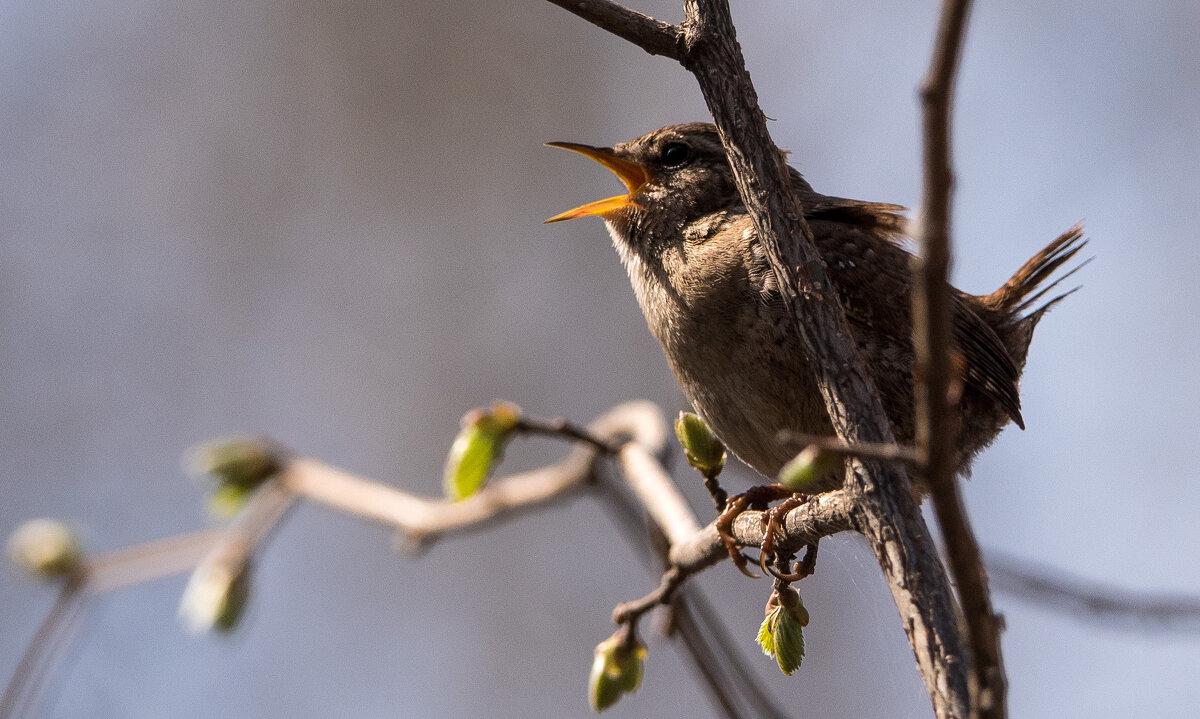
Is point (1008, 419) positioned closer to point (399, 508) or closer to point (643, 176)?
point (643, 176)

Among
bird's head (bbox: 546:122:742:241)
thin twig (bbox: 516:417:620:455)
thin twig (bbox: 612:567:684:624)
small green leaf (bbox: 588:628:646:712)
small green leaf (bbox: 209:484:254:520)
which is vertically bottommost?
small green leaf (bbox: 588:628:646:712)

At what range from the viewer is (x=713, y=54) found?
5.57ft

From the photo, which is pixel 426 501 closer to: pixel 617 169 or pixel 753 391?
pixel 753 391

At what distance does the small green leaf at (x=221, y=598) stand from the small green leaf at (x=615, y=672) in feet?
2.74

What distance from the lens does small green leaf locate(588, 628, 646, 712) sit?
230 cm

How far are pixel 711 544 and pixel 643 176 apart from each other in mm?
1760

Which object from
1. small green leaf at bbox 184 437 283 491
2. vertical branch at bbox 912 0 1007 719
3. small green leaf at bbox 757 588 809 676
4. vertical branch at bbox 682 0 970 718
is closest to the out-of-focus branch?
small green leaf at bbox 184 437 283 491

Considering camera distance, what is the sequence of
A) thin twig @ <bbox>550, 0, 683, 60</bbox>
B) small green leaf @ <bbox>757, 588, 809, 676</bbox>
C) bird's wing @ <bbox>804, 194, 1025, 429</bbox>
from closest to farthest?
thin twig @ <bbox>550, 0, 683, 60</bbox> < small green leaf @ <bbox>757, 588, 809, 676</bbox> < bird's wing @ <bbox>804, 194, 1025, 429</bbox>

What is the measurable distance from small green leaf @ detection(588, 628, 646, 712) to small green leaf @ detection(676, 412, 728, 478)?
46 centimetres

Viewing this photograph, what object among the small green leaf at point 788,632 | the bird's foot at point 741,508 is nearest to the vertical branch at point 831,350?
the small green leaf at point 788,632

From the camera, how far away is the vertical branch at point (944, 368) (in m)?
0.98

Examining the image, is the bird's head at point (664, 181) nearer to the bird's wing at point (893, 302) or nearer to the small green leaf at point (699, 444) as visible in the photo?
the bird's wing at point (893, 302)

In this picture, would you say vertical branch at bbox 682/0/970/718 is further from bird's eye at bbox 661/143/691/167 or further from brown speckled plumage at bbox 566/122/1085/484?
bird's eye at bbox 661/143/691/167

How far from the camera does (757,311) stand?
2701 millimetres
